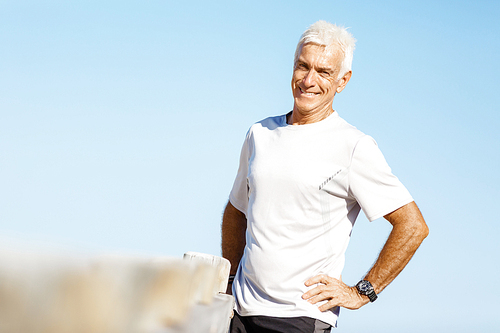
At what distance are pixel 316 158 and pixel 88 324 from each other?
1.66 m

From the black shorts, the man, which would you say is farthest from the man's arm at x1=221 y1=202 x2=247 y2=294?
the black shorts

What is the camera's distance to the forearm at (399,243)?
2.37m

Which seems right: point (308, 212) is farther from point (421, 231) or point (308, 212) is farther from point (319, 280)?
point (421, 231)

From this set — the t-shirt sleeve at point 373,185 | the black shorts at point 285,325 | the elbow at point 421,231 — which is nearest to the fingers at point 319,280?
the black shorts at point 285,325

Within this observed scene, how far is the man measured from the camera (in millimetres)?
2338

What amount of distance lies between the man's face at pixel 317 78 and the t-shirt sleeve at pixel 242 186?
1.31 ft

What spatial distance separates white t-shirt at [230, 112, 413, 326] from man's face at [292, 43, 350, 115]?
190 mm

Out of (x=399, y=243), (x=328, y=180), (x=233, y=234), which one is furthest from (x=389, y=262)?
(x=233, y=234)

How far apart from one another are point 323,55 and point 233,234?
1.05 m

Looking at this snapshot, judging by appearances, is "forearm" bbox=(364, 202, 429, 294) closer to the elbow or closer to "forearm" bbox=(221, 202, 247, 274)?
the elbow

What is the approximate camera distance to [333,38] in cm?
260

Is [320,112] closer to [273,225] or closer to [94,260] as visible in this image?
[273,225]

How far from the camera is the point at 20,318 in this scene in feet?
2.54

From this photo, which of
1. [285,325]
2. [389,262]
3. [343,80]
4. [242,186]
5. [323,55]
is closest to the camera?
[285,325]
